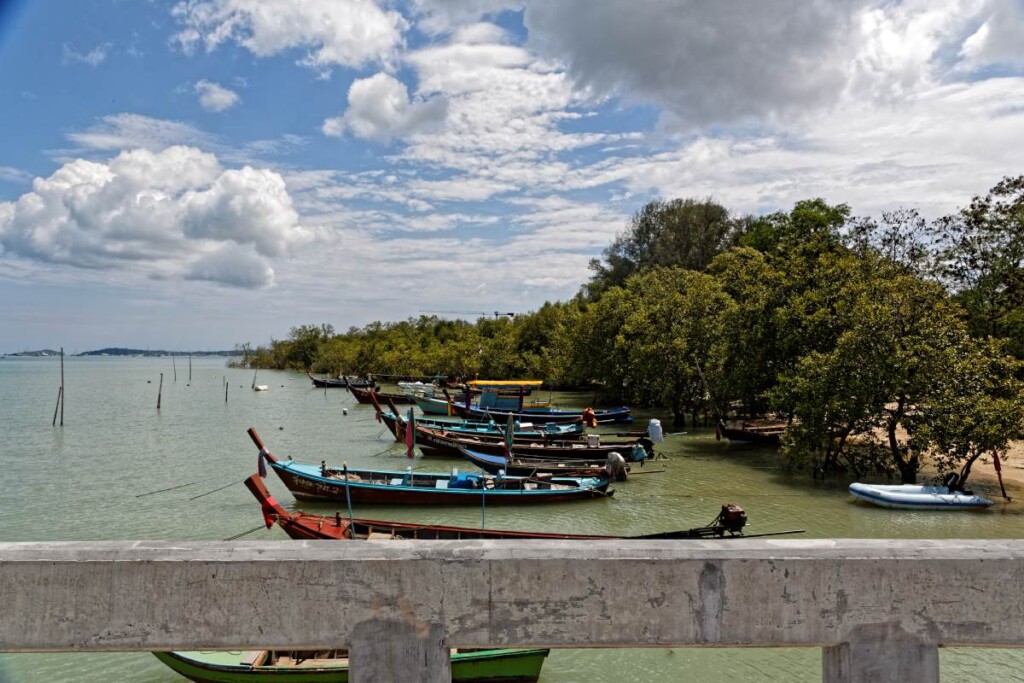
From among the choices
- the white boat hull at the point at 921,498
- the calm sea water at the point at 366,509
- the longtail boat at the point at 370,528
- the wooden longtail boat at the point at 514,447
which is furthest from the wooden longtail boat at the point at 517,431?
the longtail boat at the point at 370,528

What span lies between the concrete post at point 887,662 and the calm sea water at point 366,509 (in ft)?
23.8

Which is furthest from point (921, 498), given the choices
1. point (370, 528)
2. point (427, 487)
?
point (370, 528)

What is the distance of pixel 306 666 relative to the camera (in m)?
7.88

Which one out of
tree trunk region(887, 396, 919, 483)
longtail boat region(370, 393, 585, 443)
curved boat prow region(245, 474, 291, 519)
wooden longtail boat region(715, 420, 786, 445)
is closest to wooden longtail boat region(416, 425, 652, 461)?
longtail boat region(370, 393, 585, 443)

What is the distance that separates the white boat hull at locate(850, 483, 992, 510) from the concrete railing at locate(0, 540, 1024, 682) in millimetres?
17978

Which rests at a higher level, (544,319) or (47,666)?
(544,319)

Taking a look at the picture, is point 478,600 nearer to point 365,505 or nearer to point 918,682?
point 918,682

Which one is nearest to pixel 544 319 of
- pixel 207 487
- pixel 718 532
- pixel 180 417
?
pixel 180 417

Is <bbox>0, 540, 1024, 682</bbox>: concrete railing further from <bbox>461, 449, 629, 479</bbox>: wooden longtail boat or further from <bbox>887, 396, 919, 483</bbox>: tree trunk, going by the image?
<bbox>887, 396, 919, 483</bbox>: tree trunk

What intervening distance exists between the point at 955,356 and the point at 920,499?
4536 mm

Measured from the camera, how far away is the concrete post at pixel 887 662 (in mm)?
3008

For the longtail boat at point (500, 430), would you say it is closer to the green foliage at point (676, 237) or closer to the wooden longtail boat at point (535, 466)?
the wooden longtail boat at point (535, 466)

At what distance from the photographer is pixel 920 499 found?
18.6 m

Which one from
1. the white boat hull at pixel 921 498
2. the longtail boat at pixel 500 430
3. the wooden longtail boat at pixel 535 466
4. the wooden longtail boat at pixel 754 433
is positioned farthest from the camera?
the longtail boat at pixel 500 430
